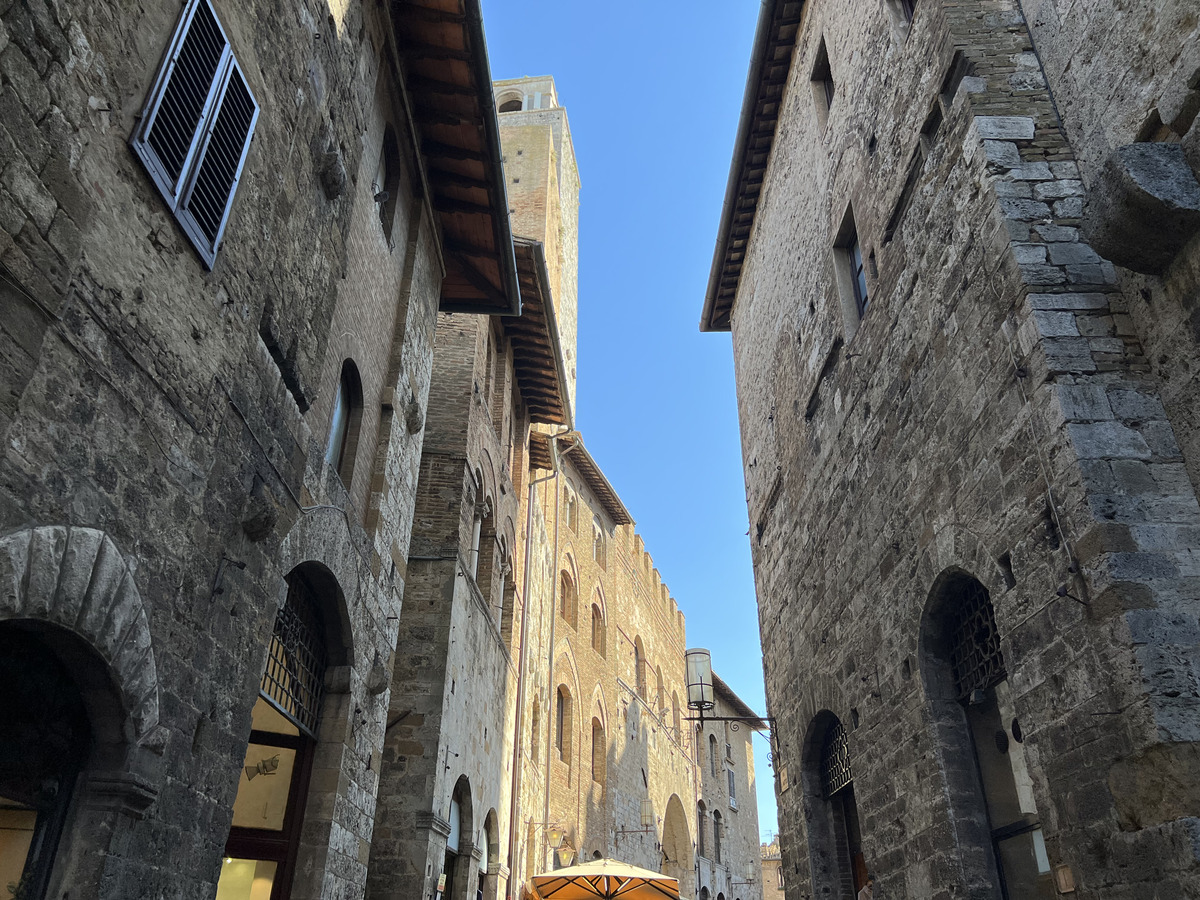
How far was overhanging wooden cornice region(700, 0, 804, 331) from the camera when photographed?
10477mm

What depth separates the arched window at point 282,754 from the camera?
18.9 ft

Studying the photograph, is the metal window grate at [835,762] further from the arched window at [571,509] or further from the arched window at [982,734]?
the arched window at [571,509]

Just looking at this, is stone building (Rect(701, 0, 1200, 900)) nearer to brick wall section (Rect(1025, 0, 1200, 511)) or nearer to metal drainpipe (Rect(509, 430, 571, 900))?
brick wall section (Rect(1025, 0, 1200, 511))

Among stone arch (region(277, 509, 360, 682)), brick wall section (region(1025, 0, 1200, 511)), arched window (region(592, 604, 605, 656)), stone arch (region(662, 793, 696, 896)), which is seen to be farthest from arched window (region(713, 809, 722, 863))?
brick wall section (region(1025, 0, 1200, 511))

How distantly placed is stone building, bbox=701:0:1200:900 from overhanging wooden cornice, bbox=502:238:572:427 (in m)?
4.92

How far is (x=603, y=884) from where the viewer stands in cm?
1091

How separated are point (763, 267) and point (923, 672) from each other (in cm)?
721

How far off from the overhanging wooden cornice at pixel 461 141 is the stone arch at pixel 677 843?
17.8 m

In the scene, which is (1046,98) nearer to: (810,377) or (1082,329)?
(1082,329)

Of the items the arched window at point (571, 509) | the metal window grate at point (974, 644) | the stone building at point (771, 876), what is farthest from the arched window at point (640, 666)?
the stone building at point (771, 876)

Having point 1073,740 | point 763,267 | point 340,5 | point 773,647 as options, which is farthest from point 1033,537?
point 763,267

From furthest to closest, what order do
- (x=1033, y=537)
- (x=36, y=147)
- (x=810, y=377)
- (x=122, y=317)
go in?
(x=810, y=377) < (x=1033, y=537) < (x=122, y=317) < (x=36, y=147)

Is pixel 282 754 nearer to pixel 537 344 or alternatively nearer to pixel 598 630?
pixel 537 344

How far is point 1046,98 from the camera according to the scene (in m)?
5.79
